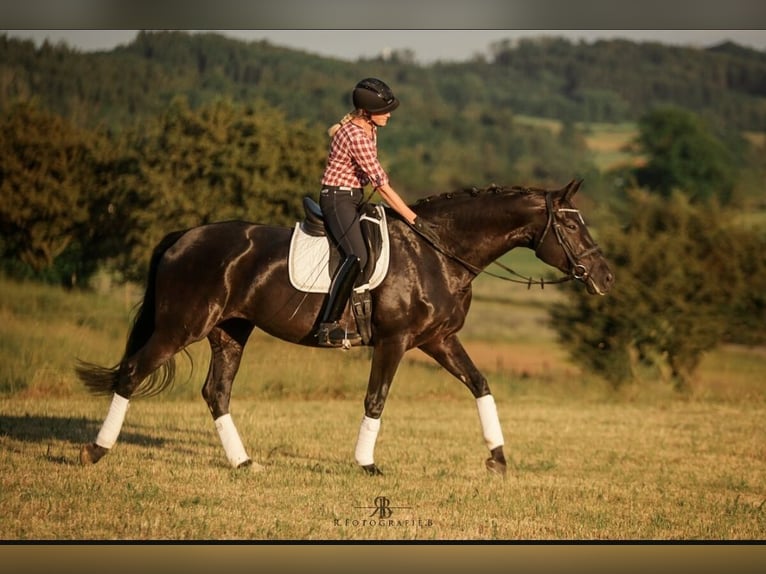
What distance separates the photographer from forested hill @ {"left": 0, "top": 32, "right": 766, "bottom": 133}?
20078 mm

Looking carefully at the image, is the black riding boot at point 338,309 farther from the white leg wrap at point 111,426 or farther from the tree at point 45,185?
the tree at point 45,185

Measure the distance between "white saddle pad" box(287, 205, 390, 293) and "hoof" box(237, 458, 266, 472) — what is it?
1.54 metres

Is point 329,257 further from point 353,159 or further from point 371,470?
point 371,470

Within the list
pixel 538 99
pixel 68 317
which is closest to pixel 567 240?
pixel 68 317

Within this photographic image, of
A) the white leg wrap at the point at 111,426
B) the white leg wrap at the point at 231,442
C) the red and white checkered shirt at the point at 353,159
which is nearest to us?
the red and white checkered shirt at the point at 353,159

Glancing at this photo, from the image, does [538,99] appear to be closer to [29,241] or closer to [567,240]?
[29,241]

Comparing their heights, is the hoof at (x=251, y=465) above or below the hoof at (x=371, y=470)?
below

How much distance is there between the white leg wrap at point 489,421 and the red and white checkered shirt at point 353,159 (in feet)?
6.61

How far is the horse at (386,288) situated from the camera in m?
9.08

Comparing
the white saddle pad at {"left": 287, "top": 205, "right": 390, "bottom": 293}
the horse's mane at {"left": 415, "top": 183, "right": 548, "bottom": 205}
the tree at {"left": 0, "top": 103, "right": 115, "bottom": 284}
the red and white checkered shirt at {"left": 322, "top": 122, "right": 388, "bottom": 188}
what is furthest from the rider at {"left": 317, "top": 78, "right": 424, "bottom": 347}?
the tree at {"left": 0, "top": 103, "right": 115, "bottom": 284}

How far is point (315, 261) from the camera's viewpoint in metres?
9.16

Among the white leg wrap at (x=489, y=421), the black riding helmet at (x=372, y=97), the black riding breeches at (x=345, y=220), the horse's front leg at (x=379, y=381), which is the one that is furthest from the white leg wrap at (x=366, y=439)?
the black riding helmet at (x=372, y=97)

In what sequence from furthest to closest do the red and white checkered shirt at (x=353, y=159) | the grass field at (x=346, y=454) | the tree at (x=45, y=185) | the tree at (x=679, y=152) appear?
the tree at (x=679, y=152)
the tree at (x=45, y=185)
the red and white checkered shirt at (x=353, y=159)
the grass field at (x=346, y=454)

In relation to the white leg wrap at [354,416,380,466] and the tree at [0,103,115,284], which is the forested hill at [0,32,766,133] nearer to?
the tree at [0,103,115,284]
